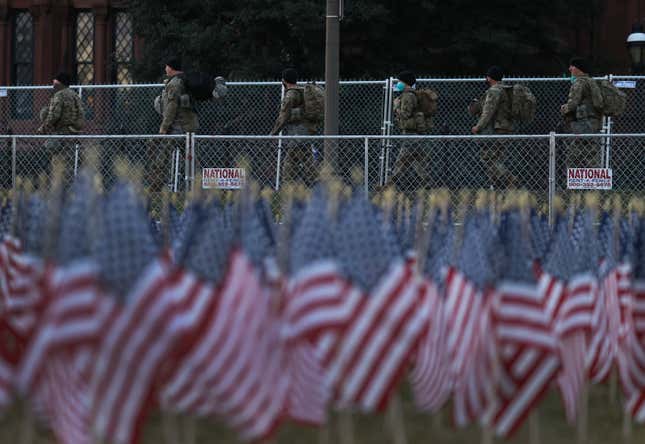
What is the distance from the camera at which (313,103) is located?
2192 centimetres

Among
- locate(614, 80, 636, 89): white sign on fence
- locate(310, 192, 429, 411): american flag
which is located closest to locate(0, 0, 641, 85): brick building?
locate(614, 80, 636, 89): white sign on fence

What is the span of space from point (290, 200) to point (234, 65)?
21.5m

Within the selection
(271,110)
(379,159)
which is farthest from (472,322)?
(271,110)

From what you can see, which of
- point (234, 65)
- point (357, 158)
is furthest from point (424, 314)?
point (234, 65)

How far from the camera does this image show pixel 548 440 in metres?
8.90

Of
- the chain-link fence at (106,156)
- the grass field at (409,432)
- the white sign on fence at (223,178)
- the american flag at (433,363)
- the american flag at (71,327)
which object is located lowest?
the grass field at (409,432)

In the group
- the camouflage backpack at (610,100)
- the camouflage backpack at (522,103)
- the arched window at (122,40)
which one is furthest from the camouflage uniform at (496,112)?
the arched window at (122,40)

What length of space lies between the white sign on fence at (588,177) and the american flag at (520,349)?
8273 mm

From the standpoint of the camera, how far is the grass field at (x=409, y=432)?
8.79m

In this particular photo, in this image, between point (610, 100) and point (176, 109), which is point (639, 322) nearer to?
point (610, 100)

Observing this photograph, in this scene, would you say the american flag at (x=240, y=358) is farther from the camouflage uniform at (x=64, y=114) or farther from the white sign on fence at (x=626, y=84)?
the camouflage uniform at (x=64, y=114)

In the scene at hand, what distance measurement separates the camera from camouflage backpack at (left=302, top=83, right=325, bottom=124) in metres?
21.9

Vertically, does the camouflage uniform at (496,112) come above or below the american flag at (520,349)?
above

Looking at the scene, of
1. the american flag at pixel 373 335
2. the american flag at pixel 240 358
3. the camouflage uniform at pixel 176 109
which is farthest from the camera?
the camouflage uniform at pixel 176 109
